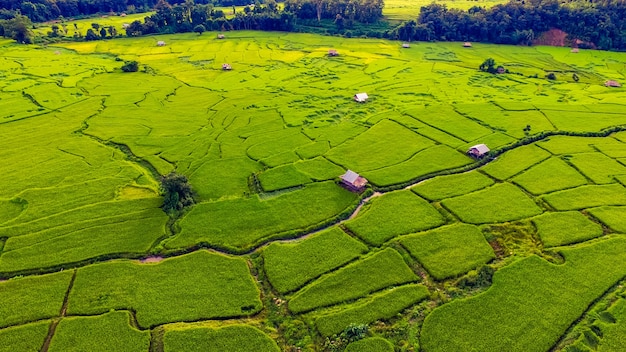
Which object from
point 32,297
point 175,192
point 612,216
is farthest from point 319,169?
point 32,297

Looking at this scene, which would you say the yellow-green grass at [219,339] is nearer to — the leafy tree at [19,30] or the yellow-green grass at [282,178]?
the yellow-green grass at [282,178]

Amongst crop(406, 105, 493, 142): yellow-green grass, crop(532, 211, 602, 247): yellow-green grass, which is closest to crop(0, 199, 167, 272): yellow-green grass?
crop(532, 211, 602, 247): yellow-green grass

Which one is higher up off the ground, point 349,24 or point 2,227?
point 349,24

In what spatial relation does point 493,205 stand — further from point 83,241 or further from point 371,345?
point 83,241

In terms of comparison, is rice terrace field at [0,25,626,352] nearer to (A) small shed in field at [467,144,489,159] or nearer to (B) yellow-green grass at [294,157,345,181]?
(B) yellow-green grass at [294,157,345,181]

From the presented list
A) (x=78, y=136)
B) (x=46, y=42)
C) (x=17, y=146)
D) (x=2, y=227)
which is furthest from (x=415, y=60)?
(x=46, y=42)

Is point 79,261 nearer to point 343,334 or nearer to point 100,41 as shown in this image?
point 343,334
